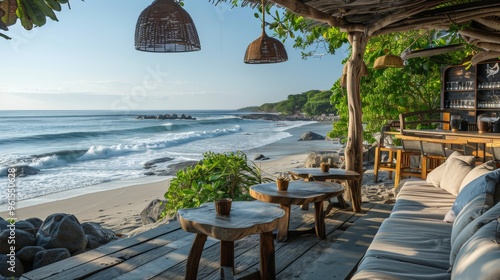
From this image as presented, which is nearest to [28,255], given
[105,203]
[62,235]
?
[62,235]

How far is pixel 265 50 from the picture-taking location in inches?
170

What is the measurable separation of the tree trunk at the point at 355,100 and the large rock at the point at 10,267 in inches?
129

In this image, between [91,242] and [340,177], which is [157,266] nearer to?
[91,242]

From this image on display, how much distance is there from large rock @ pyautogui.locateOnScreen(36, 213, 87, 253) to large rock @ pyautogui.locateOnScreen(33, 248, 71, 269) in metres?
0.26

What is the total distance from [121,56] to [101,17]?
30.9 ft

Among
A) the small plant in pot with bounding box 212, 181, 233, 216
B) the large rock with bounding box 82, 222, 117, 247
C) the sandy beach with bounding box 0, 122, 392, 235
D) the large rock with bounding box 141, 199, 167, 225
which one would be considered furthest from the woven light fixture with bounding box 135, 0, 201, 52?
the sandy beach with bounding box 0, 122, 392, 235

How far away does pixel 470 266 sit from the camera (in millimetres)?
Result: 1334

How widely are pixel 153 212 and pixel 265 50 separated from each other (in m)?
2.86

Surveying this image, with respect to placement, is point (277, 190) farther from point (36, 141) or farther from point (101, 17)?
point (36, 141)

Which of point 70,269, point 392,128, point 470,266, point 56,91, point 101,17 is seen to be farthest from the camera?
point 56,91

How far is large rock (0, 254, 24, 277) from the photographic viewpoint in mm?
3079

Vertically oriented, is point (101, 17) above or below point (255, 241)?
above

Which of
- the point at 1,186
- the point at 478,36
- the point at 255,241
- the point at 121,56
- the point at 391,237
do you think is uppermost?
the point at 121,56

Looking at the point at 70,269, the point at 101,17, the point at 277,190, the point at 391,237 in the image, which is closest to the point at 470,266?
the point at 391,237
